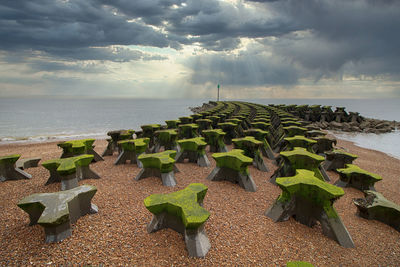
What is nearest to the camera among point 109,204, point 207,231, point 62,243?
Answer: point 62,243

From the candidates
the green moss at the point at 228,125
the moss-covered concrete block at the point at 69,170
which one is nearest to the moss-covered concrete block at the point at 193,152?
the green moss at the point at 228,125

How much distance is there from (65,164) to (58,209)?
264 centimetres

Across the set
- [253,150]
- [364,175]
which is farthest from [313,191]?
[253,150]

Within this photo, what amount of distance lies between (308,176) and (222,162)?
9.32 feet

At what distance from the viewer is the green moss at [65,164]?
6031mm

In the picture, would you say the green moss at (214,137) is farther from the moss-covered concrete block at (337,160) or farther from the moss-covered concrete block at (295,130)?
the moss-covered concrete block at (337,160)

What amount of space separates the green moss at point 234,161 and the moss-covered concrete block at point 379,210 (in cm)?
329

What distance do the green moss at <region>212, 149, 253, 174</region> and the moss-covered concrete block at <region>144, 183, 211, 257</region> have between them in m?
2.38

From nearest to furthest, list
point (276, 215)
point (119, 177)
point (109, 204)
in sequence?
point (276, 215), point (109, 204), point (119, 177)

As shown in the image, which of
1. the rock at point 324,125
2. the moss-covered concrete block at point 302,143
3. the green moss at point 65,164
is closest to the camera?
the green moss at point 65,164

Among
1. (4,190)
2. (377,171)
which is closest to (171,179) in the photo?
(4,190)

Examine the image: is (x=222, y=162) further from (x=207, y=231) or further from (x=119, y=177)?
(x=119, y=177)

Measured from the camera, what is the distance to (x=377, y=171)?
1083 cm

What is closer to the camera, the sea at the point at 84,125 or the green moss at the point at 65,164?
the green moss at the point at 65,164
